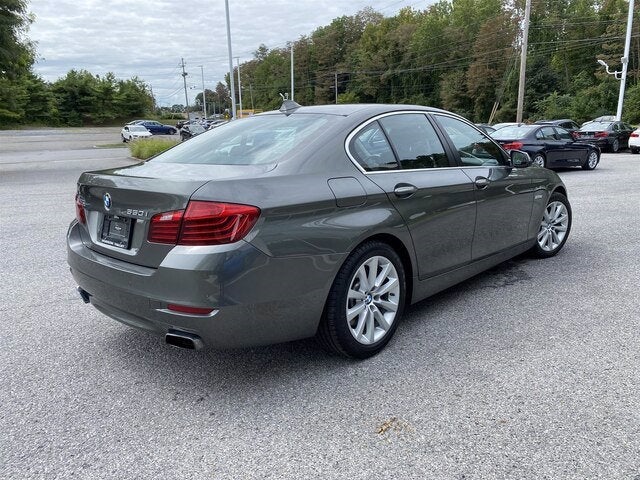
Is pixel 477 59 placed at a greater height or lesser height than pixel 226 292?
greater

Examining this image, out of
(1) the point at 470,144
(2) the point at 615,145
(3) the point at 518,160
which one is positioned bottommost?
(2) the point at 615,145

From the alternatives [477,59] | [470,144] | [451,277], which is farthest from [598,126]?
[477,59]

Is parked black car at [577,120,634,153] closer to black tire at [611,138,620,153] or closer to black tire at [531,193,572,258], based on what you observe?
black tire at [611,138,620,153]

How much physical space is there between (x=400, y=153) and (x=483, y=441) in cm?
193

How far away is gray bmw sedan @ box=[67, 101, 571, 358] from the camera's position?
261 cm

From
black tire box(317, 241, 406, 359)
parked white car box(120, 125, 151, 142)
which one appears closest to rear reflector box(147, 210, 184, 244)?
black tire box(317, 241, 406, 359)

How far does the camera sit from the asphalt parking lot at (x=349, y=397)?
2320 millimetres

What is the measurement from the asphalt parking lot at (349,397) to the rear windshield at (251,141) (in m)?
1.26

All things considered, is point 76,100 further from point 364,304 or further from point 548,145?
point 364,304

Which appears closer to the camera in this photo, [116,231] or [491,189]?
[116,231]

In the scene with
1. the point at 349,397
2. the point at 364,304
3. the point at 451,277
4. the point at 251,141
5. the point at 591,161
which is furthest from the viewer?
the point at 591,161

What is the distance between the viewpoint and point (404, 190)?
341 centimetres

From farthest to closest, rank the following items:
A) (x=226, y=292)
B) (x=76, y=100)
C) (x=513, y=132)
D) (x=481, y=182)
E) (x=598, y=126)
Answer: (x=76, y=100) < (x=598, y=126) < (x=513, y=132) < (x=481, y=182) < (x=226, y=292)

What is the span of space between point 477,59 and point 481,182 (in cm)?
6633
